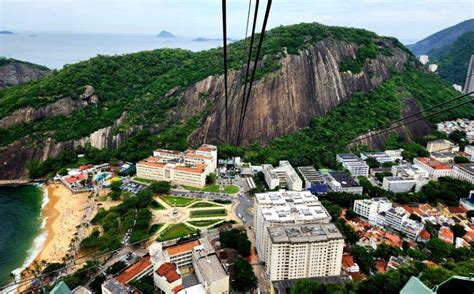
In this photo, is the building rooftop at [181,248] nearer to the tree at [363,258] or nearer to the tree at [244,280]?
the tree at [244,280]

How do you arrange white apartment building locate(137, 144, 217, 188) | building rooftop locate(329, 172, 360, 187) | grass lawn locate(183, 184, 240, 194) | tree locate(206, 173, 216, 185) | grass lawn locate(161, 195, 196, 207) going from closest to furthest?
grass lawn locate(161, 195, 196, 207), building rooftop locate(329, 172, 360, 187), grass lawn locate(183, 184, 240, 194), white apartment building locate(137, 144, 217, 188), tree locate(206, 173, 216, 185)

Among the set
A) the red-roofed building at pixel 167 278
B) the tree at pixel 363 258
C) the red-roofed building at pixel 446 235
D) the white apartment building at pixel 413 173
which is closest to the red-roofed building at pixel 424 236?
the red-roofed building at pixel 446 235

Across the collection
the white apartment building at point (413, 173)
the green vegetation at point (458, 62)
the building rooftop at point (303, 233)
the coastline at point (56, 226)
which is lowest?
the coastline at point (56, 226)

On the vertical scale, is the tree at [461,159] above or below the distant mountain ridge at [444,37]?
below

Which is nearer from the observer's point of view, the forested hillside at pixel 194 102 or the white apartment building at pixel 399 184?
the white apartment building at pixel 399 184

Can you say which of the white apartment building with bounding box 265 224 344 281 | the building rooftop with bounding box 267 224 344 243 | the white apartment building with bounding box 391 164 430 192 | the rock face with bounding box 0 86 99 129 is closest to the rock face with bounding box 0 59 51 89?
the rock face with bounding box 0 86 99 129

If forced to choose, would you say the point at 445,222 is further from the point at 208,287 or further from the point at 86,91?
the point at 86,91

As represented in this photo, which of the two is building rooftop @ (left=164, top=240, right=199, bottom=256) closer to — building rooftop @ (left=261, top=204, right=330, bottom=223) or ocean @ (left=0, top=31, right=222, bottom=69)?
building rooftop @ (left=261, top=204, right=330, bottom=223)
